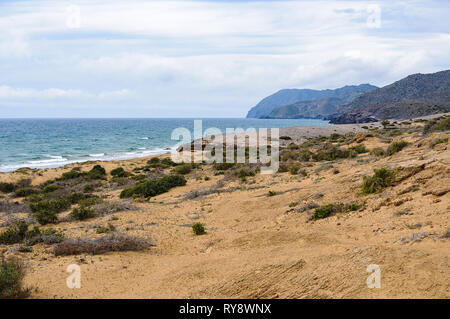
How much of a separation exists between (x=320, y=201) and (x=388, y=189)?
2088mm

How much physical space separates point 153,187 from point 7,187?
434 inches

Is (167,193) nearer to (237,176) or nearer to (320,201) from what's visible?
(237,176)

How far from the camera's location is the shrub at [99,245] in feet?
27.2

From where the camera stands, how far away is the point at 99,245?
8.45 m

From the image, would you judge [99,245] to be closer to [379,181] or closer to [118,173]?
[379,181]

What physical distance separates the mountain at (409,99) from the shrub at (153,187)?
6332 cm

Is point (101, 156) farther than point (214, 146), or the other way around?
point (101, 156)

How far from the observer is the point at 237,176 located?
786 inches

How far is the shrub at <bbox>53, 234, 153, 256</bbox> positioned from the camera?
8289 mm

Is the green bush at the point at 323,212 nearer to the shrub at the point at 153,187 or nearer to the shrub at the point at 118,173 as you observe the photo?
the shrub at the point at 153,187

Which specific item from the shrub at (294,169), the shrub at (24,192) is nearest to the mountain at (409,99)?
the shrub at (294,169)

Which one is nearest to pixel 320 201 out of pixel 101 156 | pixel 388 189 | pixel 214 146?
pixel 388 189

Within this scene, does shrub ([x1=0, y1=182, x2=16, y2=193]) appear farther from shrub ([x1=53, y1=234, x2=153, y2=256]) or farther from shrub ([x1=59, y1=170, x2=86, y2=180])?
shrub ([x1=53, y1=234, x2=153, y2=256])

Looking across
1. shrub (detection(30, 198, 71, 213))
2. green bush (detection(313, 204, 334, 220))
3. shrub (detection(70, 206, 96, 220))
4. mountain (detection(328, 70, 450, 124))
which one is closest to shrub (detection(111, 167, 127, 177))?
shrub (detection(30, 198, 71, 213))
